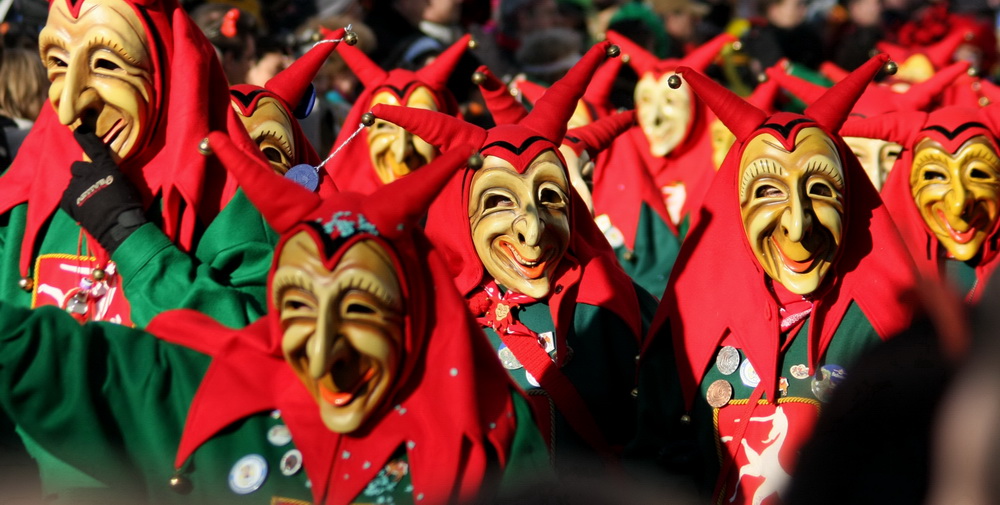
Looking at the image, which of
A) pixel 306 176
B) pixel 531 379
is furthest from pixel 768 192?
pixel 306 176

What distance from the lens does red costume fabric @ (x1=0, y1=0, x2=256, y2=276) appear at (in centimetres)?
416

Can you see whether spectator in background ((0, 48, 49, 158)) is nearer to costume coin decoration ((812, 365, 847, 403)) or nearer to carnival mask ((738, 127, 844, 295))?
carnival mask ((738, 127, 844, 295))

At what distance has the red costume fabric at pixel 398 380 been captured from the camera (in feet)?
10.8

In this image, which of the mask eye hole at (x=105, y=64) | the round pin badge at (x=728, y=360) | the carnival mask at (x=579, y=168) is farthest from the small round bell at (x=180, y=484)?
the carnival mask at (x=579, y=168)

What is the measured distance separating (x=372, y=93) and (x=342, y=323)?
3635 millimetres

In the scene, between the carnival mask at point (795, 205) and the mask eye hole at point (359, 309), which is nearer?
the mask eye hole at point (359, 309)

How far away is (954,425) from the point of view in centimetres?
192

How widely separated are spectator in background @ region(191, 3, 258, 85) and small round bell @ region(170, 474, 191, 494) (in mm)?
3388

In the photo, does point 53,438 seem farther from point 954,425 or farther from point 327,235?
point 954,425

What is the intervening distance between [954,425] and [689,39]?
868cm

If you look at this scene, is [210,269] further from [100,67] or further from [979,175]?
[979,175]

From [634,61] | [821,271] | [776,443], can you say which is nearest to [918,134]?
[821,271]

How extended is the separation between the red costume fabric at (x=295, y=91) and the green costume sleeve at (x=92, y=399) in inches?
58.1

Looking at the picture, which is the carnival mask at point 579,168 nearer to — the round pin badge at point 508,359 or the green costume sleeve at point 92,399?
the round pin badge at point 508,359
